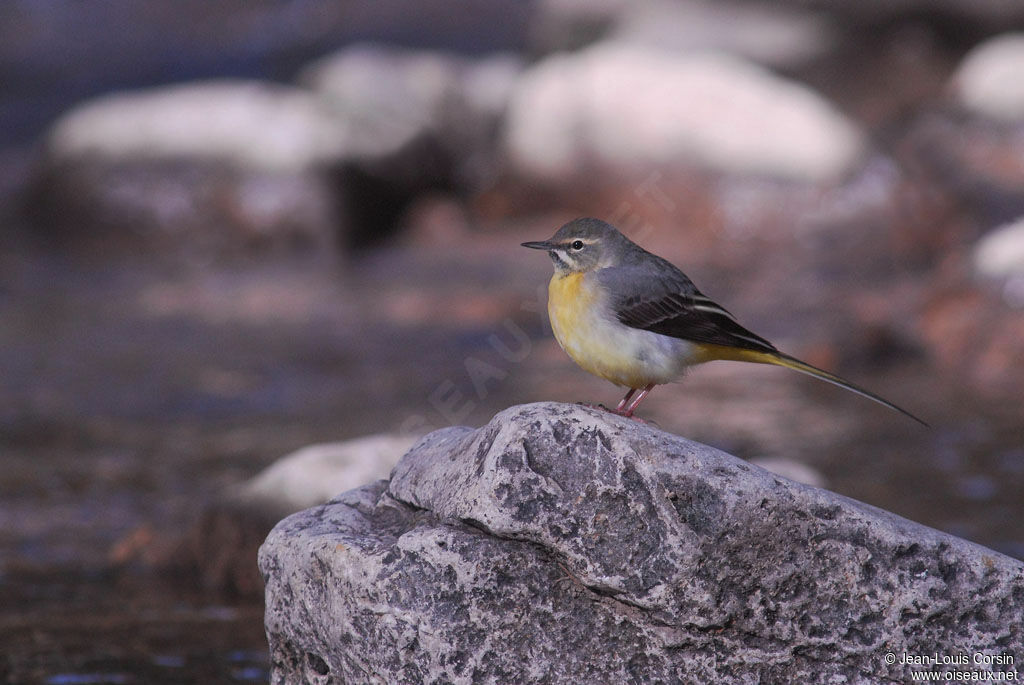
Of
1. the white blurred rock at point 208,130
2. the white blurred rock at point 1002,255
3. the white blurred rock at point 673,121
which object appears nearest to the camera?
the white blurred rock at point 1002,255

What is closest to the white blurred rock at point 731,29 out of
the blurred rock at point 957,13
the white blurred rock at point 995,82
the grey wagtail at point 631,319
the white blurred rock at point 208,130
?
the blurred rock at point 957,13

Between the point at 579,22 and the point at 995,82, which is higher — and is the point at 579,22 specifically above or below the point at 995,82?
above

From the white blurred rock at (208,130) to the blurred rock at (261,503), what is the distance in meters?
11.5

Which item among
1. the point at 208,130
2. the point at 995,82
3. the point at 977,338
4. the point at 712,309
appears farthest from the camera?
the point at 208,130

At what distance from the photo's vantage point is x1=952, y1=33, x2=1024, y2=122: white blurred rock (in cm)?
1697

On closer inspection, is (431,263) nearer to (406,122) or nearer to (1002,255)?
(406,122)

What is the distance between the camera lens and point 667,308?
5332 mm

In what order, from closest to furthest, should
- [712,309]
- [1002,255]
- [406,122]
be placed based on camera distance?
[712,309]
[1002,255]
[406,122]

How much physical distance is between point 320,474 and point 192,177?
1224 cm

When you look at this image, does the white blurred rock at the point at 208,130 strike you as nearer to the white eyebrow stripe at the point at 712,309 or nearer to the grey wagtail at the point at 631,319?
the grey wagtail at the point at 631,319

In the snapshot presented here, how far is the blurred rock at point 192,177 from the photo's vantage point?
60.4 feet

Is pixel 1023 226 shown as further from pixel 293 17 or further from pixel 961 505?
pixel 293 17

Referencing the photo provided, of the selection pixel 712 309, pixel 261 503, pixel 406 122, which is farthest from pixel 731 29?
pixel 712 309

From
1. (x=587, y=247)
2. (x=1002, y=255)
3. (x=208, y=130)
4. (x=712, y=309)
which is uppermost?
(x=587, y=247)
